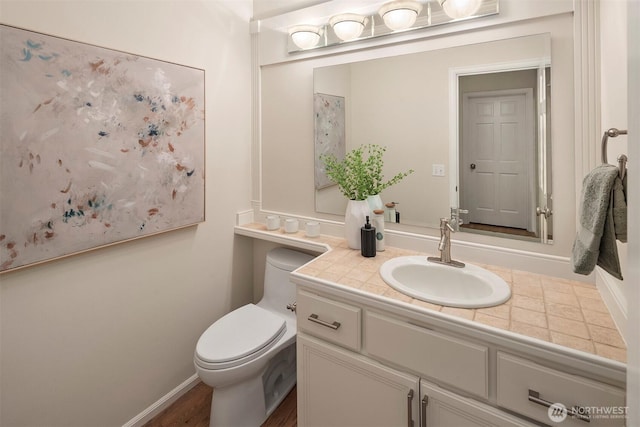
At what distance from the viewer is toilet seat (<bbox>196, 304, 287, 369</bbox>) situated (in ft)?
4.67

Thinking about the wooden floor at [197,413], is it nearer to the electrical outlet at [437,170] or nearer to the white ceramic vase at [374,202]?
the white ceramic vase at [374,202]

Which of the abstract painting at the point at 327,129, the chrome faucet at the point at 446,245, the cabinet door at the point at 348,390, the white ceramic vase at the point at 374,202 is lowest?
the cabinet door at the point at 348,390

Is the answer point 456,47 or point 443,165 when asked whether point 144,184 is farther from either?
point 456,47

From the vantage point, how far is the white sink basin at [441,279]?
1.24 m

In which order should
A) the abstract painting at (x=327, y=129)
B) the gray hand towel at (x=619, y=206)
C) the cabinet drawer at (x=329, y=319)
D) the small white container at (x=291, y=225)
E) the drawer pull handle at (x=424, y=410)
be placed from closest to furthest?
the gray hand towel at (x=619, y=206)
the drawer pull handle at (x=424, y=410)
the cabinet drawer at (x=329, y=319)
the abstract painting at (x=327, y=129)
the small white container at (x=291, y=225)

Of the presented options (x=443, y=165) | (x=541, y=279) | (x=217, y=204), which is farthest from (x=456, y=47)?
(x=217, y=204)

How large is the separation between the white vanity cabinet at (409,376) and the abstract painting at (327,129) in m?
0.86

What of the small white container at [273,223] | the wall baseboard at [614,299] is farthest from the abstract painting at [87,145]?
the wall baseboard at [614,299]

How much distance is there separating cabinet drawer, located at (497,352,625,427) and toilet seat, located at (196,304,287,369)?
3.28 ft

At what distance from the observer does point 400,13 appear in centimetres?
153

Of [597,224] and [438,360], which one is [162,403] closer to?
[438,360]

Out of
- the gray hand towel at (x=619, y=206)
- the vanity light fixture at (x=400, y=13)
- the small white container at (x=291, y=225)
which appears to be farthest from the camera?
the small white container at (x=291, y=225)

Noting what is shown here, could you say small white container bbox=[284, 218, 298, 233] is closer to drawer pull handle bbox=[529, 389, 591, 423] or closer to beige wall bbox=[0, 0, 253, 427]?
beige wall bbox=[0, 0, 253, 427]

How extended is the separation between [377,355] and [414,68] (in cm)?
133
